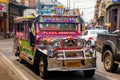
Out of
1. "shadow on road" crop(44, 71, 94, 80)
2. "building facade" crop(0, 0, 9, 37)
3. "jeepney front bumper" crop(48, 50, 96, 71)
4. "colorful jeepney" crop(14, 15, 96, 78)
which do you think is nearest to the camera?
"jeepney front bumper" crop(48, 50, 96, 71)

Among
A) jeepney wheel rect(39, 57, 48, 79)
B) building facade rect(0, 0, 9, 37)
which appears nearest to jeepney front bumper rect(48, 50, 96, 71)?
jeepney wheel rect(39, 57, 48, 79)

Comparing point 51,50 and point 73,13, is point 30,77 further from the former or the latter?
point 73,13

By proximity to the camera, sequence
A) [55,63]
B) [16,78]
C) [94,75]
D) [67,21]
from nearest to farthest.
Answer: [55,63] < [16,78] < [94,75] < [67,21]

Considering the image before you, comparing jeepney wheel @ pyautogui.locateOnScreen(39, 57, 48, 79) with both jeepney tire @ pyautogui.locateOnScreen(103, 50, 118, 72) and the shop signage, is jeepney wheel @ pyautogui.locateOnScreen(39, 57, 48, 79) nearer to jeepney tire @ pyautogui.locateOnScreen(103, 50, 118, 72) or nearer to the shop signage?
jeepney tire @ pyautogui.locateOnScreen(103, 50, 118, 72)

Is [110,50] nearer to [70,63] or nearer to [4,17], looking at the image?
[70,63]

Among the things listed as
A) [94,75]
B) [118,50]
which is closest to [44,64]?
[94,75]

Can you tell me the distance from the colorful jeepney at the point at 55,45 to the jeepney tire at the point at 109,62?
140 cm

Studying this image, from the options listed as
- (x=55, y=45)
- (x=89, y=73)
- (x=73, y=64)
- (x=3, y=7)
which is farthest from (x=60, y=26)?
(x=3, y=7)

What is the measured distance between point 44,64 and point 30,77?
3.31ft

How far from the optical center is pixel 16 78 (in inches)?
479

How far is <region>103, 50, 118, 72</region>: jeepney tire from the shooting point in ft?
45.1

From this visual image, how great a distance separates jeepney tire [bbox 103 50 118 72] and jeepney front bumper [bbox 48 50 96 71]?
2.31 m

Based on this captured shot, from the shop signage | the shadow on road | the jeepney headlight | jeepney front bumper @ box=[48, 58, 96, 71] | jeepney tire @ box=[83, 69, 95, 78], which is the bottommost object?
the shadow on road

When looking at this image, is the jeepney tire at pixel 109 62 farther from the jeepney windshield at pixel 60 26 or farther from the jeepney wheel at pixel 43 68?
the jeepney wheel at pixel 43 68
